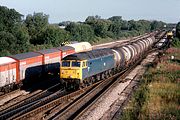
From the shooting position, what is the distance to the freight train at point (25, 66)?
1157 inches

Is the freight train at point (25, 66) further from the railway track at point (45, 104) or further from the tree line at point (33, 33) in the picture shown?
the tree line at point (33, 33)

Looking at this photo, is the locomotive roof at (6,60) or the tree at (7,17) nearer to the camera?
the locomotive roof at (6,60)

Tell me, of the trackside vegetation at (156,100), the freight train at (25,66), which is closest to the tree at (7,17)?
the freight train at (25,66)

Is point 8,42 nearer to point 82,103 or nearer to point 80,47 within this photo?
point 80,47

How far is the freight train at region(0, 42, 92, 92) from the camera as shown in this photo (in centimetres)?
2938

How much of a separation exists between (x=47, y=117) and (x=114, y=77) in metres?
17.9

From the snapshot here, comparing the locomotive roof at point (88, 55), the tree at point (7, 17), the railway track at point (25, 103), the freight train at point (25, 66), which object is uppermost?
the tree at point (7, 17)

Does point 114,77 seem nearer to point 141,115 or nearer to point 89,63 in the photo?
point 89,63

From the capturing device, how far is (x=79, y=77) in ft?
95.0

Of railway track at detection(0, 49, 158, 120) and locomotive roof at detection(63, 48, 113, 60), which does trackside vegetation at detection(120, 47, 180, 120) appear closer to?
railway track at detection(0, 49, 158, 120)

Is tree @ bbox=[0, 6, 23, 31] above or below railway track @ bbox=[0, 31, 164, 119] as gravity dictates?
above

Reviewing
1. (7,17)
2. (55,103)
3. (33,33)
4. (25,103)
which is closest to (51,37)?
(33,33)

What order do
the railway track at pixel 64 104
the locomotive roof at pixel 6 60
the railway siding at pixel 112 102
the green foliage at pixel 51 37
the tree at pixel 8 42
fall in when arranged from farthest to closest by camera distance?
the green foliage at pixel 51 37, the tree at pixel 8 42, the locomotive roof at pixel 6 60, the railway siding at pixel 112 102, the railway track at pixel 64 104

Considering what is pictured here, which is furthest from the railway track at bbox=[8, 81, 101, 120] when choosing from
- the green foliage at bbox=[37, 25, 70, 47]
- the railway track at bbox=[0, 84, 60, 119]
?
the green foliage at bbox=[37, 25, 70, 47]
